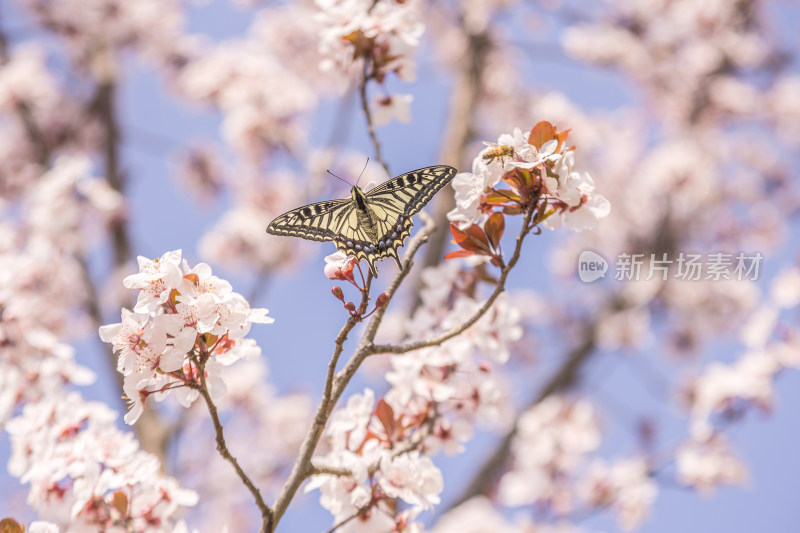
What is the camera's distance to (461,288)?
7.00 ft

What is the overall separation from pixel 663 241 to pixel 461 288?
165 inches

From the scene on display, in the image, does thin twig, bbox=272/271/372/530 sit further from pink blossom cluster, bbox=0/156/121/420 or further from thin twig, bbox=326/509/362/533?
pink blossom cluster, bbox=0/156/121/420

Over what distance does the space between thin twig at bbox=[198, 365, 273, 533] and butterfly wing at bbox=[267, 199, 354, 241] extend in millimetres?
398

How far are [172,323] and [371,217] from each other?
67 centimetres

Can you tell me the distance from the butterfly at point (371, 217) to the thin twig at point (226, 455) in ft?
1.38

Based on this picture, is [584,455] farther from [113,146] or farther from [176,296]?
[113,146]

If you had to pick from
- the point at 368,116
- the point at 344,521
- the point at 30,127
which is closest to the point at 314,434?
the point at 344,521

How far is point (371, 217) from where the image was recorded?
5.78 ft

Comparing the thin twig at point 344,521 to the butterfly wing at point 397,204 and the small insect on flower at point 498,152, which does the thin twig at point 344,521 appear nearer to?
the butterfly wing at point 397,204

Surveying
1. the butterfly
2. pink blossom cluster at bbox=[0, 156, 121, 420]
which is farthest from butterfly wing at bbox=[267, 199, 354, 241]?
pink blossom cluster at bbox=[0, 156, 121, 420]

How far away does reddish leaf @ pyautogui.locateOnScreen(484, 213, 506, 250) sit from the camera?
1573 mm

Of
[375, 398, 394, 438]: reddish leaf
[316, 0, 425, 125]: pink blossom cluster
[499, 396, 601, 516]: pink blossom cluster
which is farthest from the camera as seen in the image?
[499, 396, 601, 516]: pink blossom cluster

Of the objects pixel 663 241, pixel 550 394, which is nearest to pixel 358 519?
pixel 550 394

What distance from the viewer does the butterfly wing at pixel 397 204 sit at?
62.5 inches
